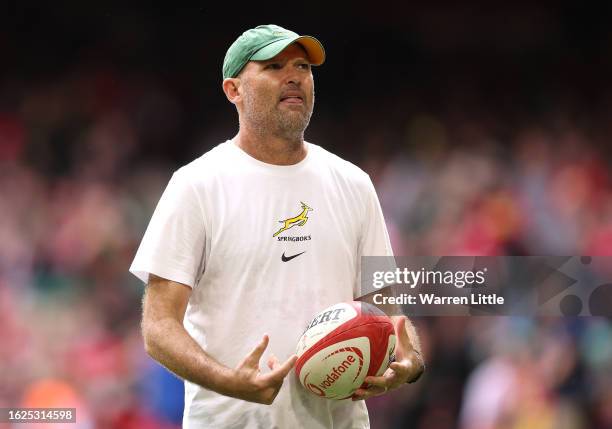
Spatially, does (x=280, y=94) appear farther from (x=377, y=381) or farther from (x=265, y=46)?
(x=377, y=381)

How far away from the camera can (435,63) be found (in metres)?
9.22

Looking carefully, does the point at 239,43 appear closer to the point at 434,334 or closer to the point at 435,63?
the point at 434,334

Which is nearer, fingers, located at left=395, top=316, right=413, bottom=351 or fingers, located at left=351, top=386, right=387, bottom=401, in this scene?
fingers, located at left=351, top=386, right=387, bottom=401

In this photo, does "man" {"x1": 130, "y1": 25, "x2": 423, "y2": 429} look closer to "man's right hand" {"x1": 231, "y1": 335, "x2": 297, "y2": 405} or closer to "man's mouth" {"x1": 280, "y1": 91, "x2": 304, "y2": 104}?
"man's mouth" {"x1": 280, "y1": 91, "x2": 304, "y2": 104}

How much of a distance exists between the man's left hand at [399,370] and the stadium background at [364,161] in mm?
2847

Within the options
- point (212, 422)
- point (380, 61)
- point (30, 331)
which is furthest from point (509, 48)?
point (212, 422)

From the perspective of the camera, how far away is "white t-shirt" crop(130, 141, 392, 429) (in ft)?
10.6

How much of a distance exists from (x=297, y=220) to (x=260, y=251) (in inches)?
7.1

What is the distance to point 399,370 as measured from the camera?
3.18 metres

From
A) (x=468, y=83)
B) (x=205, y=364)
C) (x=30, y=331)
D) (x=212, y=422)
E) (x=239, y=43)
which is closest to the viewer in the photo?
(x=205, y=364)

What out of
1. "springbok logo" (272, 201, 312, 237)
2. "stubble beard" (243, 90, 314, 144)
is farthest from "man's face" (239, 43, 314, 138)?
"springbok logo" (272, 201, 312, 237)

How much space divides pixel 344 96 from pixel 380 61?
50 cm

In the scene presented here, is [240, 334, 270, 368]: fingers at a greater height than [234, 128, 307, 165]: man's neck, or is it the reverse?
[234, 128, 307, 165]: man's neck

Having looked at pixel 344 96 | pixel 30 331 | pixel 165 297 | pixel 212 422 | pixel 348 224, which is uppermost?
pixel 344 96
